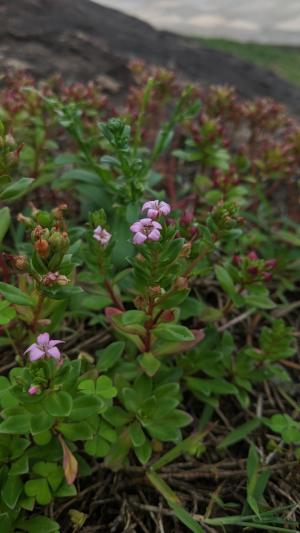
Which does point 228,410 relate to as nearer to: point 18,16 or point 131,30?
point 18,16

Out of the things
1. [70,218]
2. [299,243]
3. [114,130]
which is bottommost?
[70,218]

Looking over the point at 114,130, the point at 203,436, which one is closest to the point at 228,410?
the point at 203,436

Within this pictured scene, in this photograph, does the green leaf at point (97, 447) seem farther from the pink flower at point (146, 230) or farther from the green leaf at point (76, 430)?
the pink flower at point (146, 230)

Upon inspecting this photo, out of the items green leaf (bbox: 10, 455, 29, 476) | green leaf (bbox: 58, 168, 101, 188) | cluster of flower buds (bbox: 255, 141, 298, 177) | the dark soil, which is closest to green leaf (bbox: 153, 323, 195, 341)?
green leaf (bbox: 10, 455, 29, 476)

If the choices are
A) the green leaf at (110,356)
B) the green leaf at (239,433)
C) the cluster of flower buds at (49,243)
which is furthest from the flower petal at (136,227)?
the green leaf at (239,433)

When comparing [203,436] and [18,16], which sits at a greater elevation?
[18,16]

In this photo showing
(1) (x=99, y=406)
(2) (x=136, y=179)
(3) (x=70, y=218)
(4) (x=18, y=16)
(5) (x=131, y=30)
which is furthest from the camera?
(5) (x=131, y=30)

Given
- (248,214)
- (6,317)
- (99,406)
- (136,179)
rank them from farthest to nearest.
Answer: (248,214) → (136,179) → (6,317) → (99,406)
